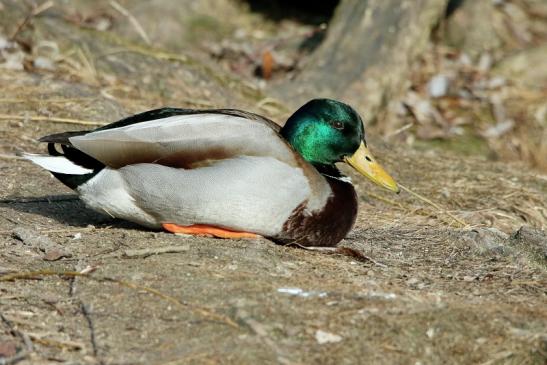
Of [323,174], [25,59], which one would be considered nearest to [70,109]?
[25,59]

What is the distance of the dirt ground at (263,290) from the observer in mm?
3717

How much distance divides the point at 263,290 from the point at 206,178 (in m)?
0.78

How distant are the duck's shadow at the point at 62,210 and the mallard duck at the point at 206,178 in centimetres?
32

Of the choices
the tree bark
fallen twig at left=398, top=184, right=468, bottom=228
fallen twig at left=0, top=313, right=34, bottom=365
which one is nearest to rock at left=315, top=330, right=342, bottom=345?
fallen twig at left=0, top=313, right=34, bottom=365

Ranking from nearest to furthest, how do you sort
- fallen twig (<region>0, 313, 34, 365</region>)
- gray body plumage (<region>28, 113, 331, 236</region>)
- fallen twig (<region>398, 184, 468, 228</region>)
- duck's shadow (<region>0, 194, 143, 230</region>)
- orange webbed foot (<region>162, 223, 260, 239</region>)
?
fallen twig (<region>0, 313, 34, 365</region>)
gray body plumage (<region>28, 113, 331, 236</region>)
orange webbed foot (<region>162, 223, 260, 239</region>)
duck's shadow (<region>0, 194, 143, 230</region>)
fallen twig (<region>398, 184, 468, 228</region>)

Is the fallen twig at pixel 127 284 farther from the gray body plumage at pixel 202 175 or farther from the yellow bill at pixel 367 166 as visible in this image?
the yellow bill at pixel 367 166

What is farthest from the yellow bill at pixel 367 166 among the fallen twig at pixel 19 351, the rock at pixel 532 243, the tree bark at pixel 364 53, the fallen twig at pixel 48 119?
the tree bark at pixel 364 53

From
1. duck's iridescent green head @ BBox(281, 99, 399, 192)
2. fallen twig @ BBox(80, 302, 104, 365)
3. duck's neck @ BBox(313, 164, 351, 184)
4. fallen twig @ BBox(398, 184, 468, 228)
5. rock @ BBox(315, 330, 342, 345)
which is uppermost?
duck's iridescent green head @ BBox(281, 99, 399, 192)

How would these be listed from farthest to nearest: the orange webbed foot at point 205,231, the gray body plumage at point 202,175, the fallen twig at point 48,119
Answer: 1. the fallen twig at point 48,119
2. the orange webbed foot at point 205,231
3. the gray body plumage at point 202,175

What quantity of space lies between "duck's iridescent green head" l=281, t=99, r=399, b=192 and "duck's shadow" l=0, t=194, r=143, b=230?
882 millimetres

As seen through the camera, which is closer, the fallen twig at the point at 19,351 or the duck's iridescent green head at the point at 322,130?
the fallen twig at the point at 19,351

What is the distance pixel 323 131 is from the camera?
5109 millimetres

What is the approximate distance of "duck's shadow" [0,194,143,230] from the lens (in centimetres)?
533

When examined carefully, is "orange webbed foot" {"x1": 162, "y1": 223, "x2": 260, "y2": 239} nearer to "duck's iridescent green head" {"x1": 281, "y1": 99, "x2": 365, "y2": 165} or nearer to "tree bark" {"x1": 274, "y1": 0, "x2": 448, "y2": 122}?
"duck's iridescent green head" {"x1": 281, "y1": 99, "x2": 365, "y2": 165}
